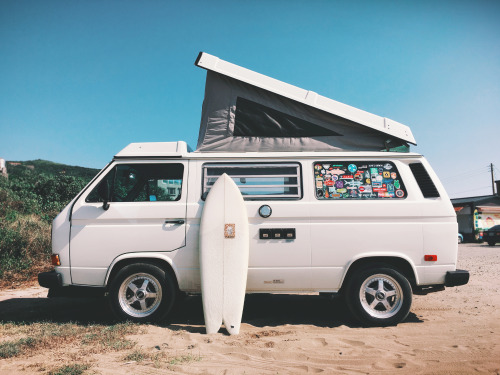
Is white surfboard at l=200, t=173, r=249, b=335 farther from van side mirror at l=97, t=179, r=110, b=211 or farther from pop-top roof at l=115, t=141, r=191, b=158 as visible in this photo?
van side mirror at l=97, t=179, r=110, b=211

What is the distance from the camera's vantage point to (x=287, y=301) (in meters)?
6.12

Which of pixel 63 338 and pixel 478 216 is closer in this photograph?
pixel 63 338

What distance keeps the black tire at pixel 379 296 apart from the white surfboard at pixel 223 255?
1.47m

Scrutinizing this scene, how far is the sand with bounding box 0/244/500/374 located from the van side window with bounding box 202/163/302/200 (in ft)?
5.81

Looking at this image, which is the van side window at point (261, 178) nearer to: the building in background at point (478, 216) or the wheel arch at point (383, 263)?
the wheel arch at point (383, 263)

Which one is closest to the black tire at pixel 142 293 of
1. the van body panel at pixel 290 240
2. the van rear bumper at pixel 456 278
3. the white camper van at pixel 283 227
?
the white camper van at pixel 283 227

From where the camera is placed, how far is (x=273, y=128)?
15.6 feet

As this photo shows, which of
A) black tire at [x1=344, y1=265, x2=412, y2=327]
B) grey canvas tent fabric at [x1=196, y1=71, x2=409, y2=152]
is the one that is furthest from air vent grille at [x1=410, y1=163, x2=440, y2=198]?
black tire at [x1=344, y1=265, x2=412, y2=327]

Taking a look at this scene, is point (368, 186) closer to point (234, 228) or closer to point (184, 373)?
point (234, 228)

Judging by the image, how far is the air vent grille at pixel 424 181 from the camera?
457cm

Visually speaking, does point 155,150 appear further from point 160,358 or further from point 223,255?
point 160,358

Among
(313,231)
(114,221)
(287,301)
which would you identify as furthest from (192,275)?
(287,301)

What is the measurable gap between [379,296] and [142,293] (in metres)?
3.16

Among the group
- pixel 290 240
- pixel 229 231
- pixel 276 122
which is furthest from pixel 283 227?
pixel 276 122
